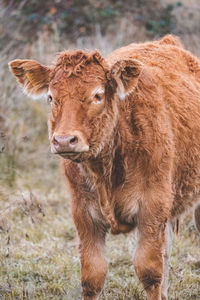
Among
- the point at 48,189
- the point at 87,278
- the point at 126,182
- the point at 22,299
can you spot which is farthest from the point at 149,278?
the point at 48,189

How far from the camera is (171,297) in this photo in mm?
5367

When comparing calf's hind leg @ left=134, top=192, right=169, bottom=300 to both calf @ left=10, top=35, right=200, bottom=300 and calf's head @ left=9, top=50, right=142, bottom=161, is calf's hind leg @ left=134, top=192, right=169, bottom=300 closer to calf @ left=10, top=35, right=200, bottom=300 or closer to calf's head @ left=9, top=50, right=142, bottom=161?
calf @ left=10, top=35, right=200, bottom=300

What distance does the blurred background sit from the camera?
5414mm

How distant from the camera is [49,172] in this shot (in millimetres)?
9594

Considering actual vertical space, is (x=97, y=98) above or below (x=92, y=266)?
above

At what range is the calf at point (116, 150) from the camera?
387cm

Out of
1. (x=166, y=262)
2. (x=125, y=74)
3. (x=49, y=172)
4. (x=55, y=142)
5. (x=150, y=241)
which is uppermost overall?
(x=125, y=74)

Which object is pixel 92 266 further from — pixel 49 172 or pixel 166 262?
pixel 49 172

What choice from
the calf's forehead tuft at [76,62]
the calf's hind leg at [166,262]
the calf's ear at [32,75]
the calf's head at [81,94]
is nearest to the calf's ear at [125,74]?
the calf's head at [81,94]

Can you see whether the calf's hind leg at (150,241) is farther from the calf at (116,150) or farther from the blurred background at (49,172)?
the blurred background at (49,172)

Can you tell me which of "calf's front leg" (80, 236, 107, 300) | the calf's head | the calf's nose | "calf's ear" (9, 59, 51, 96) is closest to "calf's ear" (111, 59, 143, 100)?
the calf's head

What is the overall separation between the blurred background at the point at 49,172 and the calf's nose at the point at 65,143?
4.18 feet

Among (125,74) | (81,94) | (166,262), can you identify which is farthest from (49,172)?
(81,94)

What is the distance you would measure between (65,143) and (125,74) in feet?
2.63
